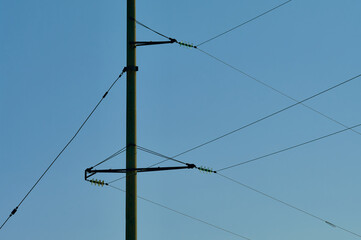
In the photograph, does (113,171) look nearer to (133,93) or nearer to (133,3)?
(133,93)

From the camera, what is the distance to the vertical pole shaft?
2361 centimetres

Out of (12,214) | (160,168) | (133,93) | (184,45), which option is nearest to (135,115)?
(133,93)

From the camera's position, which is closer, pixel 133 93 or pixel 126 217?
pixel 126 217

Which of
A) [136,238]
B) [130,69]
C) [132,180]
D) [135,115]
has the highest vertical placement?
[130,69]

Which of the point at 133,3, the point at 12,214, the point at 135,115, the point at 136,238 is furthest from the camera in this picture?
the point at 12,214

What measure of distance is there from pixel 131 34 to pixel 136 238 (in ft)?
26.7

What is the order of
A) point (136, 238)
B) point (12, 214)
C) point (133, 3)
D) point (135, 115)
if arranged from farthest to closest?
point (12, 214) < point (133, 3) < point (135, 115) < point (136, 238)

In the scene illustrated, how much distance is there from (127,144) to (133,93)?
2.09m

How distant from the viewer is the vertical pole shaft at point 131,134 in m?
23.6

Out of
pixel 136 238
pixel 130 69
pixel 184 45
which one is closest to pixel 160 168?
pixel 136 238

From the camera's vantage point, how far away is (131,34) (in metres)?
26.4

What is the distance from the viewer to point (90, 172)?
24.3m

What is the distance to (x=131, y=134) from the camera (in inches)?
971

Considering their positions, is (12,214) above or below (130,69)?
below
